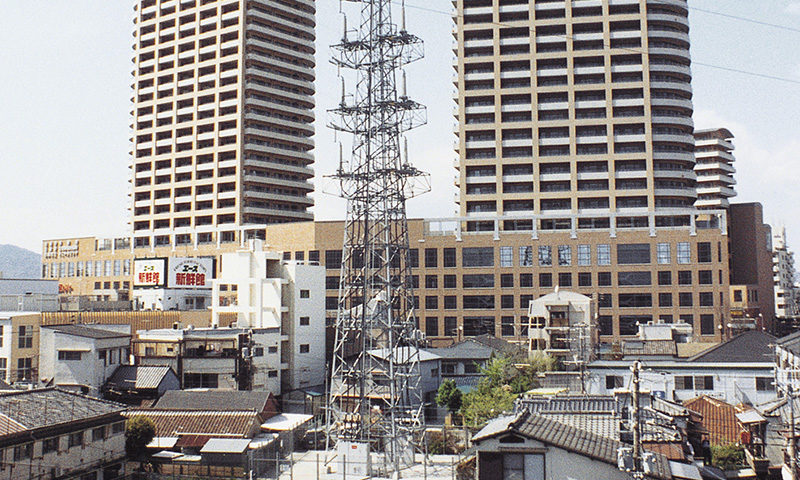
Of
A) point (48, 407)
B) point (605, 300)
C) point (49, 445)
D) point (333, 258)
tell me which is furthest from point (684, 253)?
point (49, 445)

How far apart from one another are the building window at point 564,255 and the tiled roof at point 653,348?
83.8 feet

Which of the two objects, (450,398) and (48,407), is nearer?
(48,407)

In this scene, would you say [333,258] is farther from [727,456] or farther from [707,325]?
[727,456]

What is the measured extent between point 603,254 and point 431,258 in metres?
21.0

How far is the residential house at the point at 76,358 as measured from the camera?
50312 millimetres

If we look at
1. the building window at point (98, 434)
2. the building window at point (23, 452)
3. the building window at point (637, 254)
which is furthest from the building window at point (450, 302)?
the building window at point (23, 452)

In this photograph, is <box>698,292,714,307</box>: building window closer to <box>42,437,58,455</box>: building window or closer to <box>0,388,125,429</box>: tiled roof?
<box>0,388,125,429</box>: tiled roof

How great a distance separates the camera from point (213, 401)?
153 ft

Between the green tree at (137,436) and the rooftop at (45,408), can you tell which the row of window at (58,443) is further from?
the green tree at (137,436)

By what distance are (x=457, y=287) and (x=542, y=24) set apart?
40.7 metres

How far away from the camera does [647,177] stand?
323ft

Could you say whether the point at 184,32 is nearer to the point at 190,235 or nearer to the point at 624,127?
the point at 190,235

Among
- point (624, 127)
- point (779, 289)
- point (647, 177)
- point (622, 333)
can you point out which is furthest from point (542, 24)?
point (779, 289)

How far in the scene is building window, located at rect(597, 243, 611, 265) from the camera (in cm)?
8662
